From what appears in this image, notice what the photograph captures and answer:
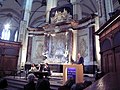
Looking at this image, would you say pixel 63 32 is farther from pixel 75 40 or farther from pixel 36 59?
pixel 36 59

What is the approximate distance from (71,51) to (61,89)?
808 cm

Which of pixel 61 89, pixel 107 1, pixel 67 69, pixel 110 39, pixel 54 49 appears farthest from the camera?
pixel 54 49

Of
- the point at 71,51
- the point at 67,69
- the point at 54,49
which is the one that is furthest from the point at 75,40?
the point at 67,69

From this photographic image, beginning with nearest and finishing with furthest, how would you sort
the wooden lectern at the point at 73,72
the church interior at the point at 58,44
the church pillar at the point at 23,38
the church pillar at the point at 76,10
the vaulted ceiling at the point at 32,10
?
the wooden lectern at the point at 73,72, the church interior at the point at 58,44, the church pillar at the point at 76,10, the church pillar at the point at 23,38, the vaulted ceiling at the point at 32,10

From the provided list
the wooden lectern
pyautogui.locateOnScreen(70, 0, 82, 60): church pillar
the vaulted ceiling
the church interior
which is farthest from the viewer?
the vaulted ceiling

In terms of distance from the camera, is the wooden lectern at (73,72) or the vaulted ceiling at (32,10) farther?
the vaulted ceiling at (32,10)

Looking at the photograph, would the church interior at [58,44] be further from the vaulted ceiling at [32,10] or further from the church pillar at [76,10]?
the vaulted ceiling at [32,10]

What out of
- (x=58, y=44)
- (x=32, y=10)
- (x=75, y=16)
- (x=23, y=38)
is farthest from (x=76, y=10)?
(x=32, y=10)

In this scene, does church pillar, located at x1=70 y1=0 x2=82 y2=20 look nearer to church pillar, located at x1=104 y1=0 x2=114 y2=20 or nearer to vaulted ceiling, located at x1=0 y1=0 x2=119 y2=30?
church pillar, located at x1=104 y1=0 x2=114 y2=20

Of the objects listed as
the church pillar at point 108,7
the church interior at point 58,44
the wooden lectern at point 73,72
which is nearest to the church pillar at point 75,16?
the church interior at point 58,44

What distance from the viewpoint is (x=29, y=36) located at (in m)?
13.2

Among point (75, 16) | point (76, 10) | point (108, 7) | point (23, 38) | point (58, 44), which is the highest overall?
point (76, 10)

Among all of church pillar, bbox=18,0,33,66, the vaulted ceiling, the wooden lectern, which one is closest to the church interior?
church pillar, bbox=18,0,33,66

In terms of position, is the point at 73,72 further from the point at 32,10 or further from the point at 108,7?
the point at 32,10
